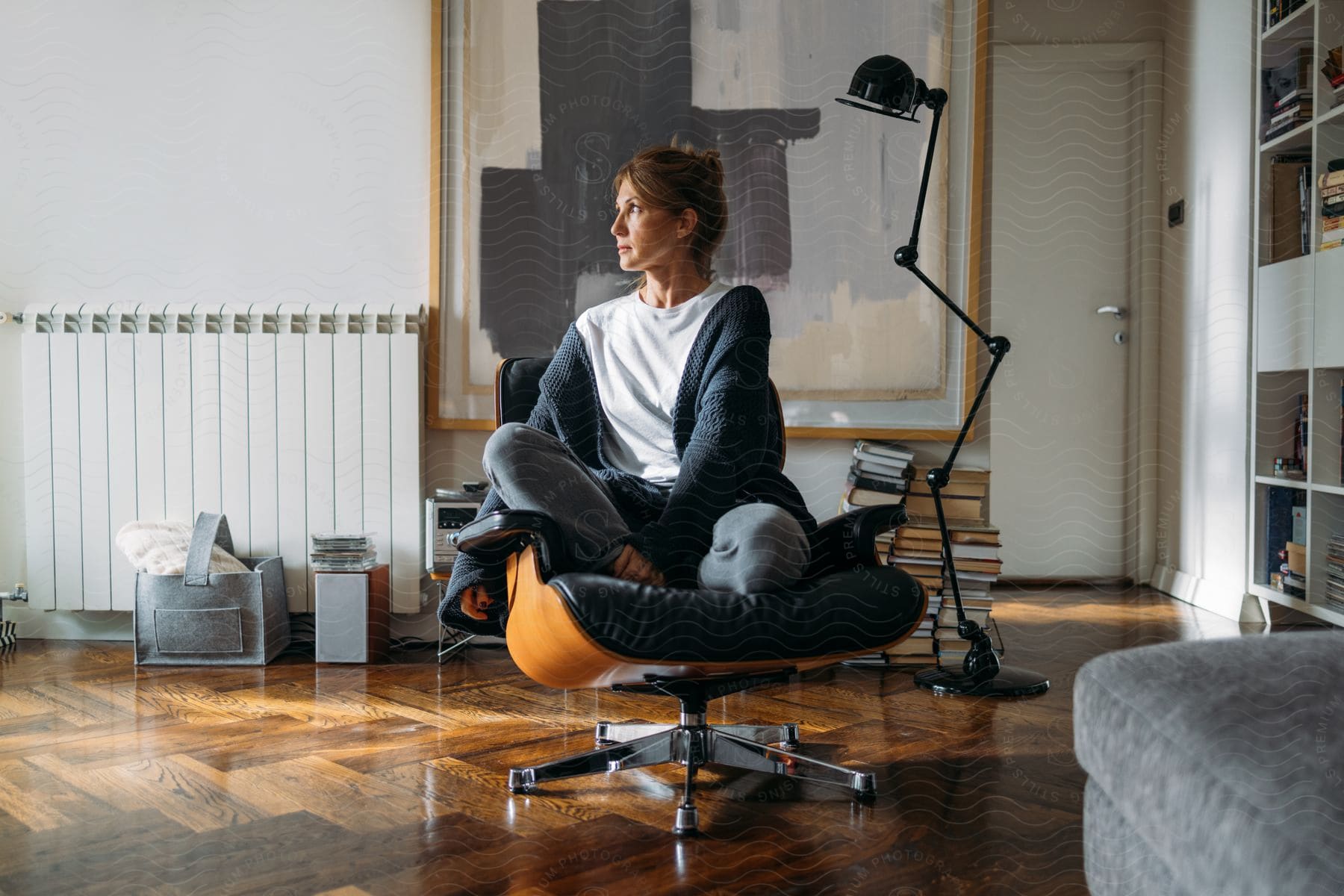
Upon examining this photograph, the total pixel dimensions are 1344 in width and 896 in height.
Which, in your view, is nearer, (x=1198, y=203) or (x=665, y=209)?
(x=665, y=209)

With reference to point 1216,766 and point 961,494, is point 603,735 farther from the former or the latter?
point 1216,766

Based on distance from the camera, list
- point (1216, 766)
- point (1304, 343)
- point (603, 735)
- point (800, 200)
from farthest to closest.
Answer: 1. point (1304, 343)
2. point (800, 200)
3. point (603, 735)
4. point (1216, 766)

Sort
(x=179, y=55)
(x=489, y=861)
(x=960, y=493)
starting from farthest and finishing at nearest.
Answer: (x=179, y=55)
(x=960, y=493)
(x=489, y=861)

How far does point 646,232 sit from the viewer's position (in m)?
1.70

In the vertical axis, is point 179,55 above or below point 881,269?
above

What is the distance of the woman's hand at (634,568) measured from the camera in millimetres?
1444

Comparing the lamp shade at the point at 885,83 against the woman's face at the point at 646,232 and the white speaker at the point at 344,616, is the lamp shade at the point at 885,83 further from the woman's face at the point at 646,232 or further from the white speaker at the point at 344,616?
the white speaker at the point at 344,616

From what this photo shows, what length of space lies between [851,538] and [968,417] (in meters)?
0.74

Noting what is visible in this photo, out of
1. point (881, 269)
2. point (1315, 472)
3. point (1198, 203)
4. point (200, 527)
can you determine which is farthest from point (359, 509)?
point (1198, 203)

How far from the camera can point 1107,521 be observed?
3.89 m

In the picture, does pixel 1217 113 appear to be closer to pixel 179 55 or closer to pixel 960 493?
pixel 960 493

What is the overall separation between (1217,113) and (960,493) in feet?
5.14

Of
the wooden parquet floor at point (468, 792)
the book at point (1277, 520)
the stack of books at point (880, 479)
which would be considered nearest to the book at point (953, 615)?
the wooden parquet floor at point (468, 792)

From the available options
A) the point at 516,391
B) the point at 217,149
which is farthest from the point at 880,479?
the point at 217,149
